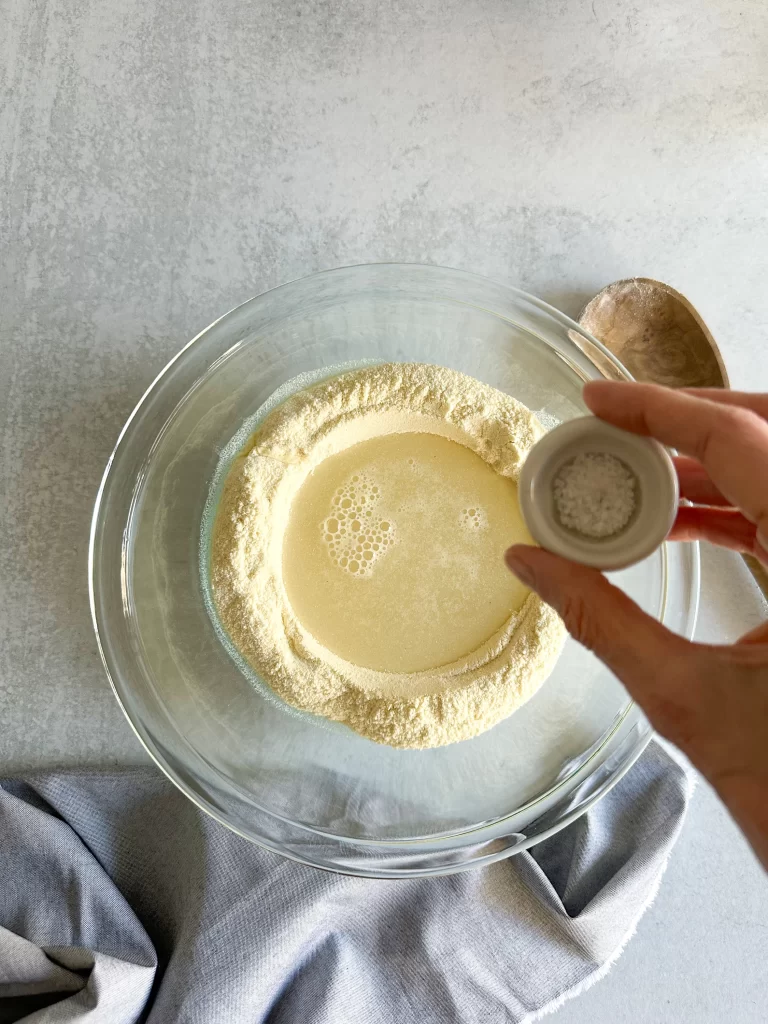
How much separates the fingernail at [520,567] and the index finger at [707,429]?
0.16m

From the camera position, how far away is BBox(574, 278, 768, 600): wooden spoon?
1143mm

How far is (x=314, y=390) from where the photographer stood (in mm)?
1034

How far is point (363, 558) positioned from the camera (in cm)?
104

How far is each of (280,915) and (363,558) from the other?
0.55 metres

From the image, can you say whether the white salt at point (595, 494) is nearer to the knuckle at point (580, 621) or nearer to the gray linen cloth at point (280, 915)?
the knuckle at point (580, 621)

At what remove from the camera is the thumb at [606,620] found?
608 mm

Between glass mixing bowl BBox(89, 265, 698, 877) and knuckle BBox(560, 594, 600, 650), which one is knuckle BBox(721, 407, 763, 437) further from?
glass mixing bowl BBox(89, 265, 698, 877)

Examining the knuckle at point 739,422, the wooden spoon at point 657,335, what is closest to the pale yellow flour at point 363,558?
the wooden spoon at point 657,335

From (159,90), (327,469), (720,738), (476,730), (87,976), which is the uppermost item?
(159,90)

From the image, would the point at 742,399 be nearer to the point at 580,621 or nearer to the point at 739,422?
the point at 739,422

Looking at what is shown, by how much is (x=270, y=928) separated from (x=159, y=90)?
131 centimetres

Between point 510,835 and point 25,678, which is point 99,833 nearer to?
point 25,678

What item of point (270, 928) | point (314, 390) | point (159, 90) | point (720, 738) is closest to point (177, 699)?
point (270, 928)

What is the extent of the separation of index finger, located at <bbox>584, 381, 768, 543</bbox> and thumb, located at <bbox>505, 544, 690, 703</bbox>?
126 mm
